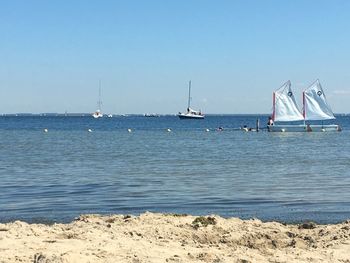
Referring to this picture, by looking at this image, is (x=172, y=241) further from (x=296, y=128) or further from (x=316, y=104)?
(x=316, y=104)

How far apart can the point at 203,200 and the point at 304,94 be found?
62.3 meters

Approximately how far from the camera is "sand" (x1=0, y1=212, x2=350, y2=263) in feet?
29.6

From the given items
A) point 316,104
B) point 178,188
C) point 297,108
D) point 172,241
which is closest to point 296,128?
point 297,108

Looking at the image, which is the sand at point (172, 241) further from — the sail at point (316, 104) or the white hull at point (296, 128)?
the sail at point (316, 104)

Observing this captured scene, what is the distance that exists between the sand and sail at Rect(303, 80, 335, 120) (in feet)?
220

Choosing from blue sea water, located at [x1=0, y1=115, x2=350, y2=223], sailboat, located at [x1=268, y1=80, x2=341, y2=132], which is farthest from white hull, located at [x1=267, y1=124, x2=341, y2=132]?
blue sea water, located at [x1=0, y1=115, x2=350, y2=223]

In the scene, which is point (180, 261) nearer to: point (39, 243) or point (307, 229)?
point (39, 243)

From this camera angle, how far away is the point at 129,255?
29.6 ft

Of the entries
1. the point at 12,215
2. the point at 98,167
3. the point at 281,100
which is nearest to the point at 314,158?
the point at 98,167

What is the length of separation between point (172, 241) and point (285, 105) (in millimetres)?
68869

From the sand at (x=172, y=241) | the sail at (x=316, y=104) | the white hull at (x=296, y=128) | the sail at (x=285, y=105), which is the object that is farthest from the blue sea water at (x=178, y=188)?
the sail at (x=316, y=104)

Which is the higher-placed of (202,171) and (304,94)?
(304,94)

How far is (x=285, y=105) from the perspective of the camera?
7744cm

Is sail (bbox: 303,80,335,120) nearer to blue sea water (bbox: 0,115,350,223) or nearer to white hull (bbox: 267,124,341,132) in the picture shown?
white hull (bbox: 267,124,341,132)
